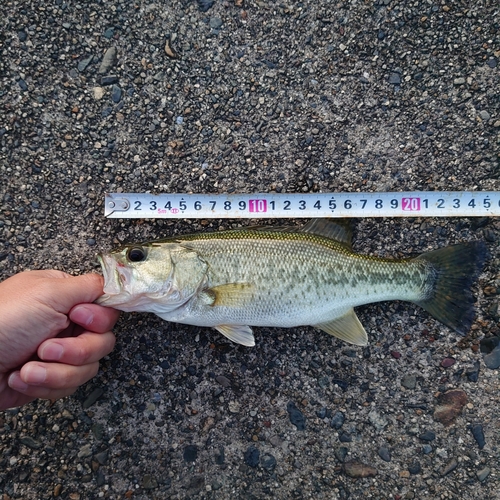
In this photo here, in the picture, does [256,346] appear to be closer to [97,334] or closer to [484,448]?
[97,334]

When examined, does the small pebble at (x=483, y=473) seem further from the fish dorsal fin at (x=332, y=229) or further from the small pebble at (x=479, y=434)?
the fish dorsal fin at (x=332, y=229)

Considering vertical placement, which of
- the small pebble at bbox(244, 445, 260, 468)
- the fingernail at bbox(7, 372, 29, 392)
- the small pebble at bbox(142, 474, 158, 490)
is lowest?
the small pebble at bbox(142, 474, 158, 490)

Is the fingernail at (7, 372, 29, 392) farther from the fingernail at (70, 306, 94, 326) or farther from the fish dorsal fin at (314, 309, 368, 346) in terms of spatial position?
the fish dorsal fin at (314, 309, 368, 346)

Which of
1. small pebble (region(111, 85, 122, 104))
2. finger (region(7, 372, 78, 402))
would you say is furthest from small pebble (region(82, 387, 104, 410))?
small pebble (region(111, 85, 122, 104))

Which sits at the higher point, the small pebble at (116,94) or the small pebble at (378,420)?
the small pebble at (116,94)

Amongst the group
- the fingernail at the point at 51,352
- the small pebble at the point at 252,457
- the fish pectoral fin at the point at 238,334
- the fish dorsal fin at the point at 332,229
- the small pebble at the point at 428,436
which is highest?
the fish dorsal fin at the point at 332,229

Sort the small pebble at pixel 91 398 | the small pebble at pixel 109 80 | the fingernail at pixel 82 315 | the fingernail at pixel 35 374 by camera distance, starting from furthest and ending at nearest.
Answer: the small pebble at pixel 109 80 < the small pebble at pixel 91 398 < the fingernail at pixel 82 315 < the fingernail at pixel 35 374

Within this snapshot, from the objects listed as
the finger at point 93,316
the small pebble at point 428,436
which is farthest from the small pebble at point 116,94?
the small pebble at point 428,436
